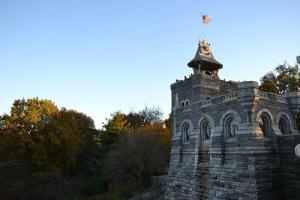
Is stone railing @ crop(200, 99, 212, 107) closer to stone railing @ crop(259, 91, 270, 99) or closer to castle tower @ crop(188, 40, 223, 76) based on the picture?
stone railing @ crop(259, 91, 270, 99)

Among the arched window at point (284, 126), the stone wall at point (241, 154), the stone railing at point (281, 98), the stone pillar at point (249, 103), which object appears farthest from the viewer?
the arched window at point (284, 126)

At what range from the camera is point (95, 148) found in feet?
124

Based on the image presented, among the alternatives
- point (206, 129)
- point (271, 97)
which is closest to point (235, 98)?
point (271, 97)

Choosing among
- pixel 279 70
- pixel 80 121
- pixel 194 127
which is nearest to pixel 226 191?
pixel 194 127

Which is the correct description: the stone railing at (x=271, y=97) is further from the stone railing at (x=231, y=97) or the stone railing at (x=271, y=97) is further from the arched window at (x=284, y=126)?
the stone railing at (x=231, y=97)

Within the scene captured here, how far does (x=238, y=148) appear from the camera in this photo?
16.9m

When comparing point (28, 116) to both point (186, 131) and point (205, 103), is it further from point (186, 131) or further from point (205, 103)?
point (205, 103)

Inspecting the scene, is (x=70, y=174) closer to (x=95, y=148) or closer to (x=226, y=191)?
(x=95, y=148)

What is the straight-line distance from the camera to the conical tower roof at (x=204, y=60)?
91.4 feet

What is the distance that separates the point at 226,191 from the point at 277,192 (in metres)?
2.89

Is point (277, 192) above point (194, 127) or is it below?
below

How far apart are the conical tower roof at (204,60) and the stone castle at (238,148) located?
22.6ft

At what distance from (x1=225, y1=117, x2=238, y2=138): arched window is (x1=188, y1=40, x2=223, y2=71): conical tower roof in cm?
1062

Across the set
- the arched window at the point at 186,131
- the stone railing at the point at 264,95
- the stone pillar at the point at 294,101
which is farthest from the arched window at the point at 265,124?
the arched window at the point at 186,131
